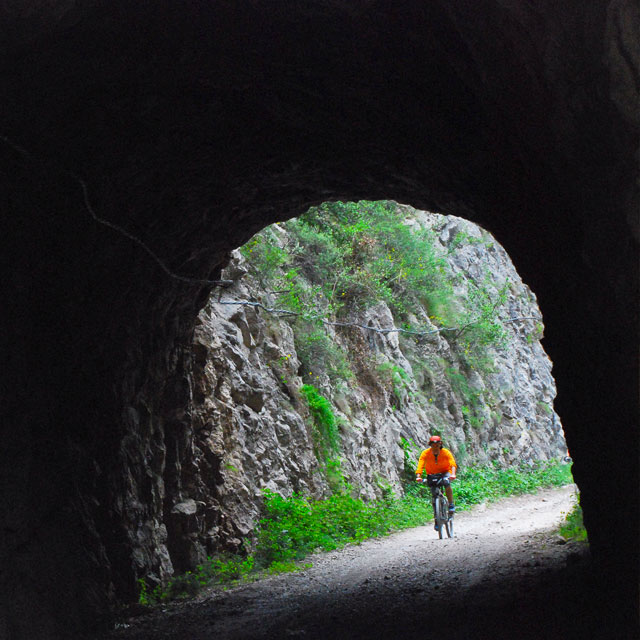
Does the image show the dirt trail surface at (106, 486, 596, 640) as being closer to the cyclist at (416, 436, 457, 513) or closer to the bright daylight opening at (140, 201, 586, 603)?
the bright daylight opening at (140, 201, 586, 603)

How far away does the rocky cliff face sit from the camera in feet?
32.3

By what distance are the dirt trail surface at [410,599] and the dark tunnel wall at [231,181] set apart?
574mm

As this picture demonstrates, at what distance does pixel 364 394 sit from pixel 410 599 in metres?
10.5

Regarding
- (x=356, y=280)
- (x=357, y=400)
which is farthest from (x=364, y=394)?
(x=356, y=280)

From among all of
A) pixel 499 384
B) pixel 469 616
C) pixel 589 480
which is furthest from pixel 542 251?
pixel 499 384

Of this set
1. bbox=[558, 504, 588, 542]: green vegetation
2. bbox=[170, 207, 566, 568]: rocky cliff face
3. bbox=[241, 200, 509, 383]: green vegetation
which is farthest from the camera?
bbox=[241, 200, 509, 383]: green vegetation

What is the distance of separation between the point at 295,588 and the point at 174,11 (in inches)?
236

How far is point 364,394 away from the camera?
1642 cm

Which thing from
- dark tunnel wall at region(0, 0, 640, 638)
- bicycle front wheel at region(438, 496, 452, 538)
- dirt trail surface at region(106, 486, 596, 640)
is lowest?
bicycle front wheel at region(438, 496, 452, 538)

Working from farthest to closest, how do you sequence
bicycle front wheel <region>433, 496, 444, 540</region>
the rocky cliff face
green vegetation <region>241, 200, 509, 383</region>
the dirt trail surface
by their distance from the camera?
green vegetation <region>241, 200, 509, 383</region> → bicycle front wheel <region>433, 496, 444, 540</region> → the rocky cliff face → the dirt trail surface

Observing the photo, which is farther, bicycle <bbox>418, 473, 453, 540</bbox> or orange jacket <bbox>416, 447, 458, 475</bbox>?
orange jacket <bbox>416, 447, 458, 475</bbox>

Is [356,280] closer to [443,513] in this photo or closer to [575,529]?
[443,513]

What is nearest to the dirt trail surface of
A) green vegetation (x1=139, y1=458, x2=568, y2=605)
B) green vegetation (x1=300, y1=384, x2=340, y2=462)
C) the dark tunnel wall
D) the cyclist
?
green vegetation (x1=139, y1=458, x2=568, y2=605)

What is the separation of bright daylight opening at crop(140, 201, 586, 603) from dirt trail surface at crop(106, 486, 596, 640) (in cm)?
38
